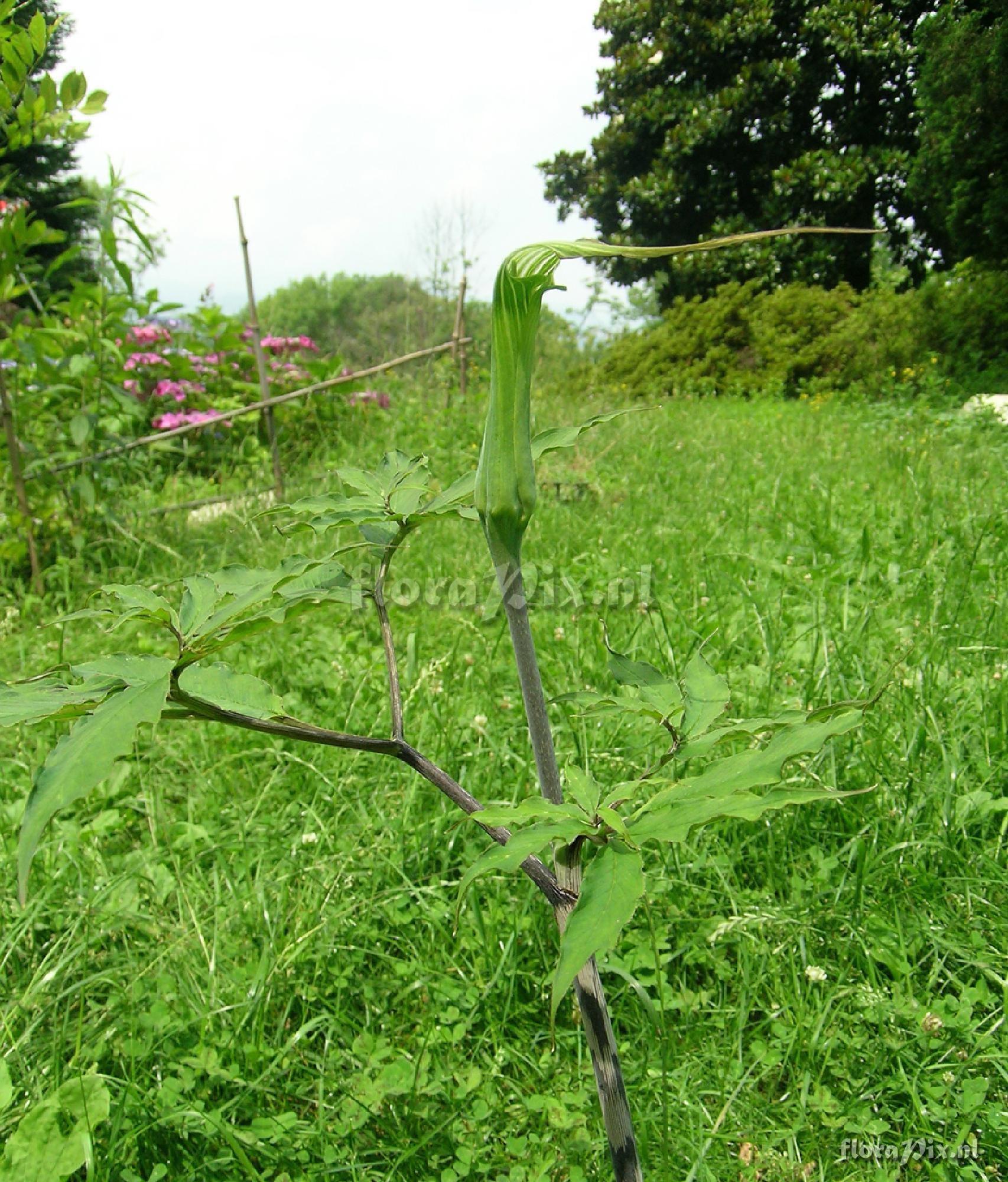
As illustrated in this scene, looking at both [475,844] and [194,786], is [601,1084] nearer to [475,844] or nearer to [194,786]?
[475,844]

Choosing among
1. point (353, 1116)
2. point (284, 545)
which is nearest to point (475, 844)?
point (353, 1116)

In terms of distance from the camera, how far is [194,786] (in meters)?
1.92

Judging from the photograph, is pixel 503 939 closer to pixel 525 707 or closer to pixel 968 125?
pixel 525 707

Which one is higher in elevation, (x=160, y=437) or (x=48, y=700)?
(x=160, y=437)

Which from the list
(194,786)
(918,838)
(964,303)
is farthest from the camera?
(964,303)

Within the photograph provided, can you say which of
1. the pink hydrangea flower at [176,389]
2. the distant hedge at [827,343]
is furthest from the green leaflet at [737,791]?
the distant hedge at [827,343]

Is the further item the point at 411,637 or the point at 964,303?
the point at 964,303

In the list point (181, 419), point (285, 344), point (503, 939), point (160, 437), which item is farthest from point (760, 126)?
point (503, 939)

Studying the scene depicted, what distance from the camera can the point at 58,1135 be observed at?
3.35 ft

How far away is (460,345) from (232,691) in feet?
19.7

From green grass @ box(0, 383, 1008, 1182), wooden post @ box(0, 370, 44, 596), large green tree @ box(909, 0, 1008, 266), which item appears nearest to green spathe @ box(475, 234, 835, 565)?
green grass @ box(0, 383, 1008, 1182)

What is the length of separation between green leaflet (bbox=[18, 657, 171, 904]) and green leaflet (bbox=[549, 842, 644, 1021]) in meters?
0.25

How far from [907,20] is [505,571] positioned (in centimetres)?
1634

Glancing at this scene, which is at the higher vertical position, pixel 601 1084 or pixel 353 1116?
pixel 601 1084
